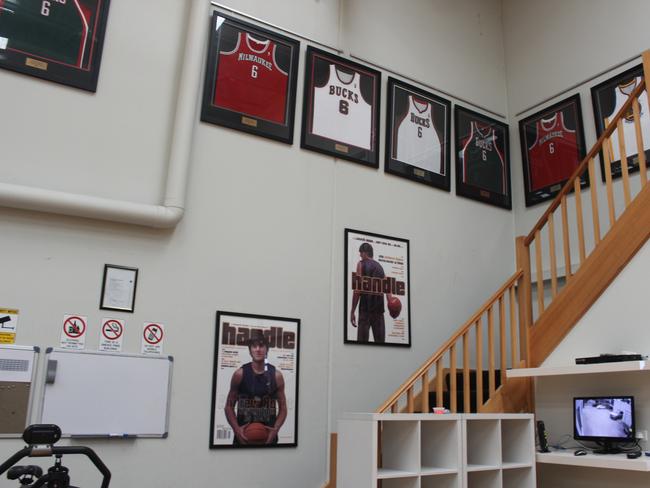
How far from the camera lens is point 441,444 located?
13.6 ft

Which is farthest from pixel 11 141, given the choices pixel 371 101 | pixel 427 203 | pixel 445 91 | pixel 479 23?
pixel 479 23

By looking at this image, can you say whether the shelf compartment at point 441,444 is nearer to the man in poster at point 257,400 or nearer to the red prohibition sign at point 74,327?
the man in poster at point 257,400

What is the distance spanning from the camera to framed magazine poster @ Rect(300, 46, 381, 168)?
5.21 metres

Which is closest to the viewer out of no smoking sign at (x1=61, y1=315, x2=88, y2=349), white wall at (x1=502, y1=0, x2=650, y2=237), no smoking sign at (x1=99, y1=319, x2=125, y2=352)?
no smoking sign at (x1=61, y1=315, x2=88, y2=349)

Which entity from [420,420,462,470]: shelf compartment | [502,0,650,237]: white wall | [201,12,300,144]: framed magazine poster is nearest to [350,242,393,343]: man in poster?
[420,420,462,470]: shelf compartment

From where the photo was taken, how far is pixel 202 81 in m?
4.70

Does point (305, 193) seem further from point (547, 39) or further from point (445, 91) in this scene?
point (547, 39)

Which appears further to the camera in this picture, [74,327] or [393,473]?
[74,327]

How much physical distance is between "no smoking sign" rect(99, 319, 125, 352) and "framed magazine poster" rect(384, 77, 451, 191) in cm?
278

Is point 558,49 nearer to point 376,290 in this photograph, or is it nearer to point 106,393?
point 376,290

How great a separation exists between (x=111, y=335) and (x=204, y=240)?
955mm

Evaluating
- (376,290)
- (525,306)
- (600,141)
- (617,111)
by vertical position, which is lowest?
(525,306)

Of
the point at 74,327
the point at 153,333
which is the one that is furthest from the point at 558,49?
the point at 74,327

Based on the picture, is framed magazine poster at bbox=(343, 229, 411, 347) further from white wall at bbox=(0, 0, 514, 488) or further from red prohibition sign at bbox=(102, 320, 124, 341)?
red prohibition sign at bbox=(102, 320, 124, 341)
